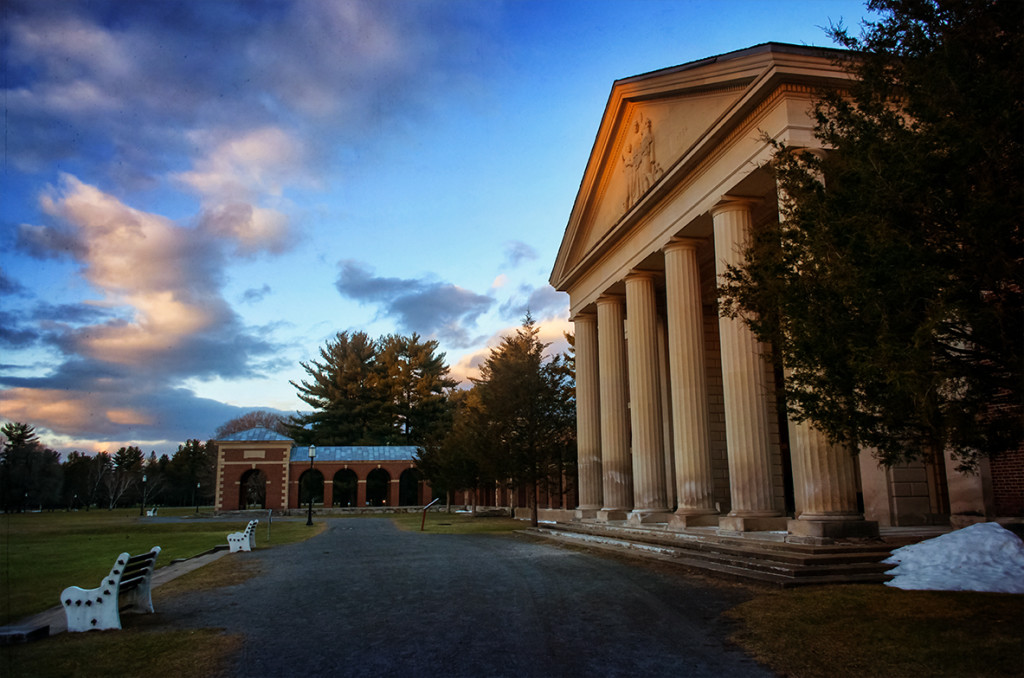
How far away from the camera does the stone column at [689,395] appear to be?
625 inches

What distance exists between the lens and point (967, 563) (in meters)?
8.05

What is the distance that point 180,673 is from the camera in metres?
5.32

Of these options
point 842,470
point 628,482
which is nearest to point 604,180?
point 628,482

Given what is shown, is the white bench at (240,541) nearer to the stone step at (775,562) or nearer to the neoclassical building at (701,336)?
the neoclassical building at (701,336)

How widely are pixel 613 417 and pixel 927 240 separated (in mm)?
15786

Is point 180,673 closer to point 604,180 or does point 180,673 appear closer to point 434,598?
point 434,598

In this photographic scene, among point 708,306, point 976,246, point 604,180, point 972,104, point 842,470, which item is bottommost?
point 842,470

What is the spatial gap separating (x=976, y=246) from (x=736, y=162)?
896 cm

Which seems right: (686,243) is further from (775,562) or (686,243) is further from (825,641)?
(825,641)

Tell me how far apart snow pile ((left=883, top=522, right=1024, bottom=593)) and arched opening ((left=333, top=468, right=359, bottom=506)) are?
53.6 m

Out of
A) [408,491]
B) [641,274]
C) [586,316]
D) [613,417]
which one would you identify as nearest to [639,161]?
[641,274]

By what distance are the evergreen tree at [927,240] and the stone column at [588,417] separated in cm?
1627

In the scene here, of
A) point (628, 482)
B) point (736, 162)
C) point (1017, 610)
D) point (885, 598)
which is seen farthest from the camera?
point (628, 482)

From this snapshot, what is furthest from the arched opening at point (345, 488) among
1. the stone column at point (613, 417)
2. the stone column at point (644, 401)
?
the stone column at point (644, 401)
